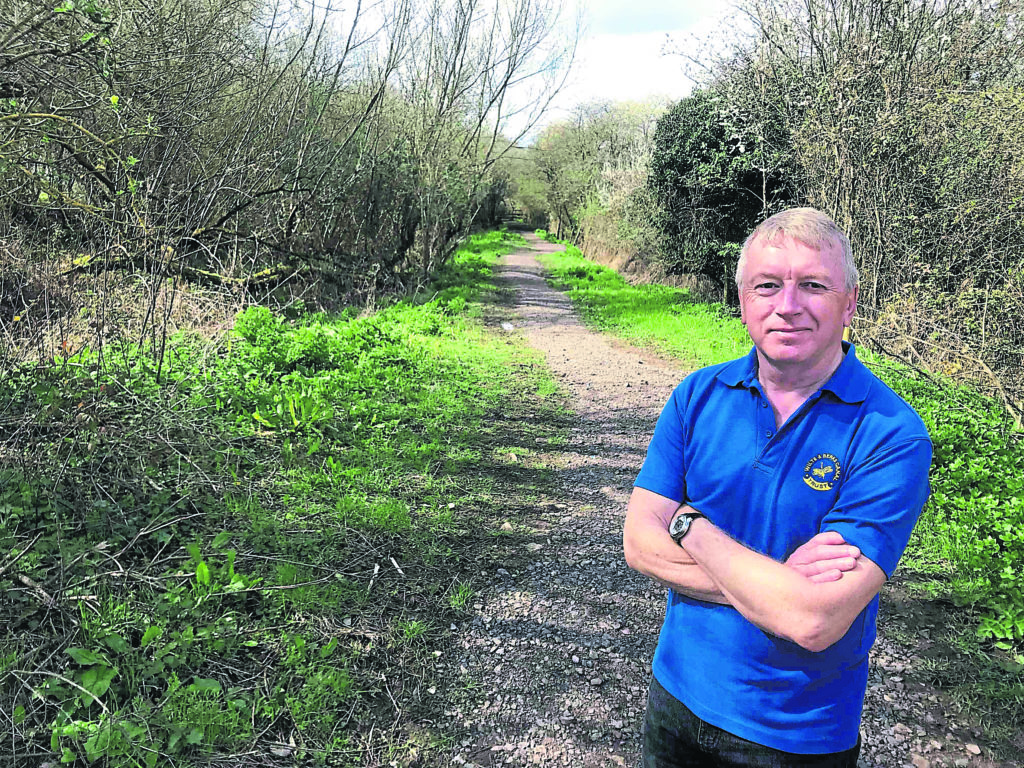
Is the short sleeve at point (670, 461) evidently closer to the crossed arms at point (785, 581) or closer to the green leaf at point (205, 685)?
the crossed arms at point (785, 581)

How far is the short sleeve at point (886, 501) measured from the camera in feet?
4.86

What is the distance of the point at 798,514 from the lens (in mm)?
1599

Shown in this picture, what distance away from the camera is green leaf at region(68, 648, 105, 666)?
9.37 feet

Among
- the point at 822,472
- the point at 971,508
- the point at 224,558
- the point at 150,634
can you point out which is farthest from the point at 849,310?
the point at 971,508

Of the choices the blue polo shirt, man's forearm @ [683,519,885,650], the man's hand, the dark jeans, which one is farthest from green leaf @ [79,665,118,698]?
the man's hand

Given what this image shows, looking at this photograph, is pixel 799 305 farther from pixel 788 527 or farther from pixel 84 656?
pixel 84 656

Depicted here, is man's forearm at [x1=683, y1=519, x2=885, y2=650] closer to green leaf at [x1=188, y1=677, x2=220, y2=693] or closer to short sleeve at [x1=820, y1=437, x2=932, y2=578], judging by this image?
short sleeve at [x1=820, y1=437, x2=932, y2=578]

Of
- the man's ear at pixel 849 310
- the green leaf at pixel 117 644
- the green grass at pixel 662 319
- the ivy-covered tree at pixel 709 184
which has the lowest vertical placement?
the green leaf at pixel 117 644

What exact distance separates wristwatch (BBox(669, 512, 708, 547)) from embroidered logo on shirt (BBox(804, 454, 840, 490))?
0.29 meters

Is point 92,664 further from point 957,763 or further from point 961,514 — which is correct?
point 961,514

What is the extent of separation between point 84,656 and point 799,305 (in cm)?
307

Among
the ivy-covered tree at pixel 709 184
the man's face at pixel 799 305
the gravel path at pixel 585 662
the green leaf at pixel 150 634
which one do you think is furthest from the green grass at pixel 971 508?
the ivy-covered tree at pixel 709 184

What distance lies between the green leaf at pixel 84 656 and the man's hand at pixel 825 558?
2.82m

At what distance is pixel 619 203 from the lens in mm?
25391
